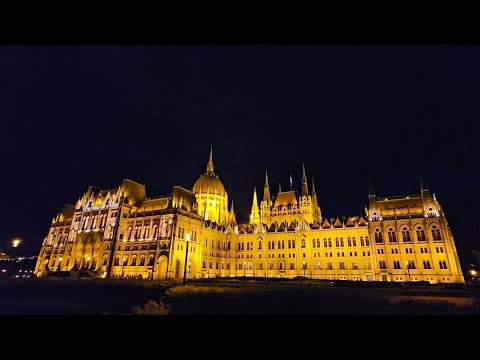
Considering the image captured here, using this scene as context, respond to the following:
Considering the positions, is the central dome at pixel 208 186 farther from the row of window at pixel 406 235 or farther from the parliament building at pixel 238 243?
the row of window at pixel 406 235

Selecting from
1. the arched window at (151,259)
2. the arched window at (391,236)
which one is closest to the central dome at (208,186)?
the arched window at (151,259)

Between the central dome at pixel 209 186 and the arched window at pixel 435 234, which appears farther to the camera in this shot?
the central dome at pixel 209 186

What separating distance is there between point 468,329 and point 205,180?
93.6m

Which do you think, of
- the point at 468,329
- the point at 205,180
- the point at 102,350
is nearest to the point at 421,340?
the point at 468,329

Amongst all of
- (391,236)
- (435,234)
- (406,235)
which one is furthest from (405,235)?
(435,234)

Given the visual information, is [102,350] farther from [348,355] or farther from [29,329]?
[348,355]

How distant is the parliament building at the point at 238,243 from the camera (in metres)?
62.4

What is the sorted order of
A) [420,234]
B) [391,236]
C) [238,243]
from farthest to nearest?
[238,243]
[391,236]
[420,234]

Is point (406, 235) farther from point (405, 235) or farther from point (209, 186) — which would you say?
point (209, 186)

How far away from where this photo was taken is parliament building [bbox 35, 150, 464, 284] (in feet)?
205

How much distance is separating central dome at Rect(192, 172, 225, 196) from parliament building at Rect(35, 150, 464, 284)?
14.3 m

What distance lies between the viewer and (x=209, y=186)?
3844 inches

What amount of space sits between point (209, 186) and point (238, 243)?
22632 mm

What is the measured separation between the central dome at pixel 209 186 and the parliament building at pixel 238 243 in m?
14.3
